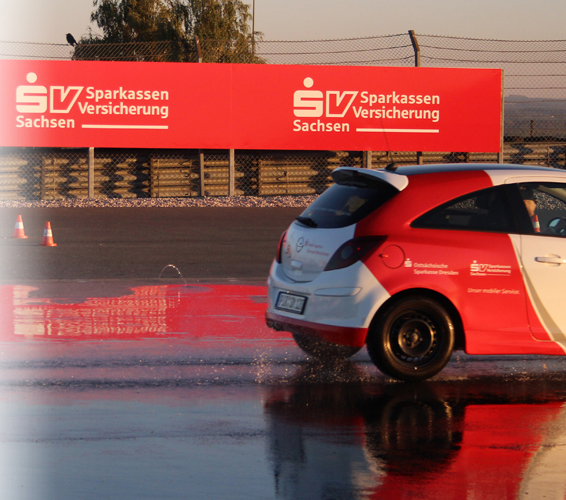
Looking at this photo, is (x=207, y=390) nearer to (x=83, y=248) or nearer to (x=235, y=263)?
(x=235, y=263)

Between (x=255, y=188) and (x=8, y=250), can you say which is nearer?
(x=8, y=250)

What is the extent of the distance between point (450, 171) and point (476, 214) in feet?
1.32

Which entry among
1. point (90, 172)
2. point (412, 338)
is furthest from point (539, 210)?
point (90, 172)

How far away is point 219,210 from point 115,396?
595 inches

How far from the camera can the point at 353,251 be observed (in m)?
6.56

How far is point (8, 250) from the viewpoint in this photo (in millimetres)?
14289

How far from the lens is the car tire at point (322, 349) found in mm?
7484

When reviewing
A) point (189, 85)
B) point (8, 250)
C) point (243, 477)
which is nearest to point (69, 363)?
point (243, 477)

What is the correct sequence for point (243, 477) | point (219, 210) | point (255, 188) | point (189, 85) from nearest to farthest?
point (243, 477) < point (219, 210) < point (189, 85) < point (255, 188)

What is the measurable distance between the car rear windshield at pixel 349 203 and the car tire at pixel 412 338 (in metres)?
0.74

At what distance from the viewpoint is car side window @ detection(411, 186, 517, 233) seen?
6.73 m

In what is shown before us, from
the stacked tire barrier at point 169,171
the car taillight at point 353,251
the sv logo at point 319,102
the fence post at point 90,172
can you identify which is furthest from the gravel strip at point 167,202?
the car taillight at point 353,251

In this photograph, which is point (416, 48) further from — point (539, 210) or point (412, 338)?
point (412, 338)

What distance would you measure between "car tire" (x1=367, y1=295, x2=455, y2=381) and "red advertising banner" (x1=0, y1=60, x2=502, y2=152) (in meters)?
16.8
